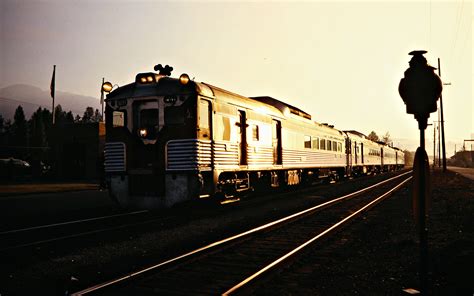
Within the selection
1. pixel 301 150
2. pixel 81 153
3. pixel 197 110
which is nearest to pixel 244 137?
pixel 197 110

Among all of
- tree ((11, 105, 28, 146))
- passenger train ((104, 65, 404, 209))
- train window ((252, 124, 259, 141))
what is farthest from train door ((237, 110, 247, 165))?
tree ((11, 105, 28, 146))

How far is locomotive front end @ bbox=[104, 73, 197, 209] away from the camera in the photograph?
38.4 feet

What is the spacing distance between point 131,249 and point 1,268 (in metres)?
2.17

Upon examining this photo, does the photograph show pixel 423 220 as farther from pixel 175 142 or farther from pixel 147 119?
pixel 147 119

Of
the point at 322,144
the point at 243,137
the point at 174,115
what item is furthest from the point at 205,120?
the point at 322,144

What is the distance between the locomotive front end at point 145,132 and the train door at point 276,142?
19.8ft

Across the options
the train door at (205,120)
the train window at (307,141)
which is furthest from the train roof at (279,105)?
the train door at (205,120)

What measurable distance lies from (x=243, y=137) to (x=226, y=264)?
7.88 metres

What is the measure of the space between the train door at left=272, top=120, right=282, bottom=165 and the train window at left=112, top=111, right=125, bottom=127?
656 centimetres

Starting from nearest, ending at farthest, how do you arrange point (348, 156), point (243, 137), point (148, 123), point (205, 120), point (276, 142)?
point (205, 120) → point (148, 123) → point (243, 137) → point (276, 142) → point (348, 156)

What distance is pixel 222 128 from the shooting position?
12.8 metres

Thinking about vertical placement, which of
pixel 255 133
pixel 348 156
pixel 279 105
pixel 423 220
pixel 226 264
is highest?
pixel 279 105

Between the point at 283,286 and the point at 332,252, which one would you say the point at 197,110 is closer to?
the point at 332,252

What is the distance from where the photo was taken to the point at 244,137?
46.7 ft
